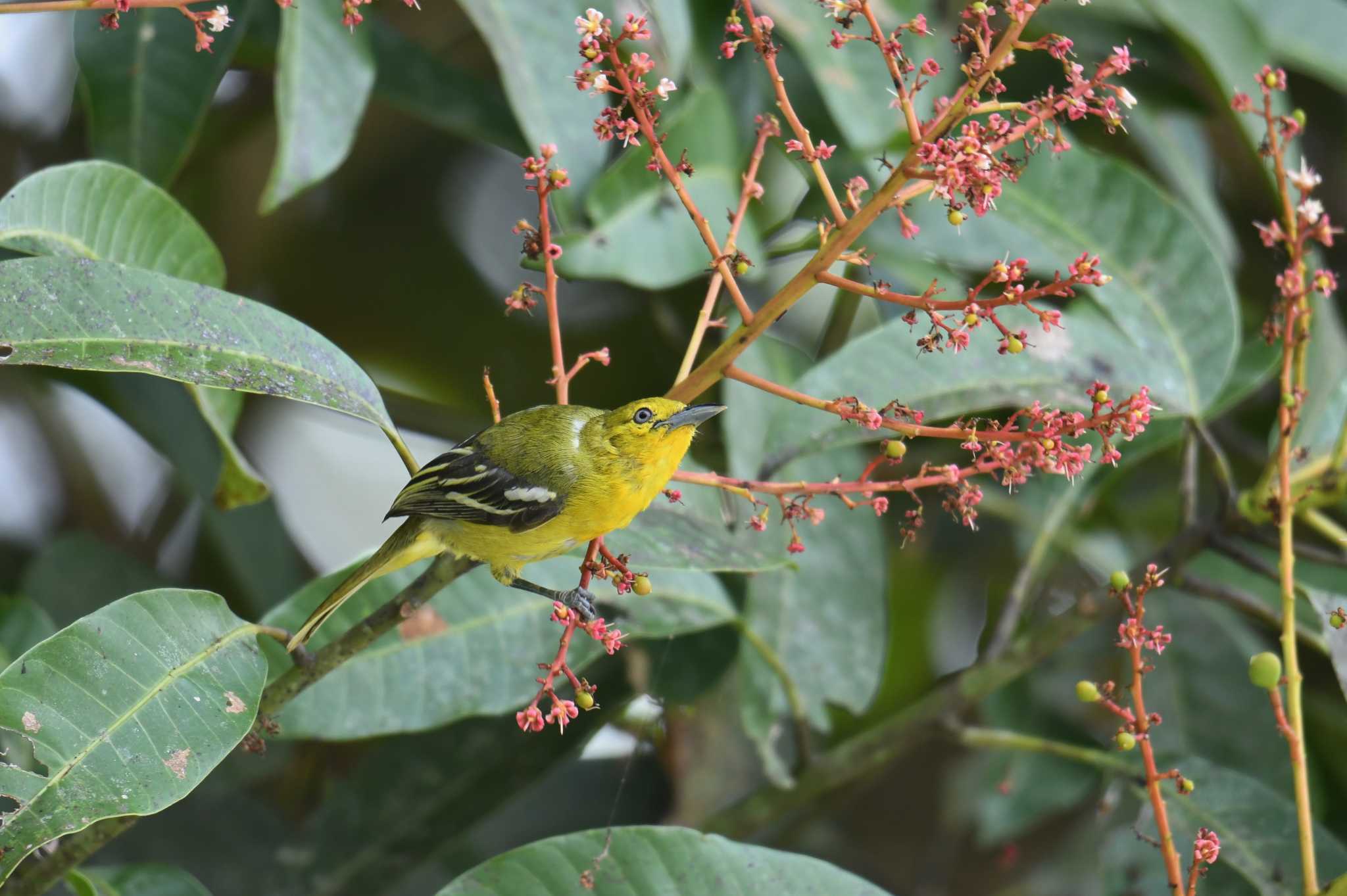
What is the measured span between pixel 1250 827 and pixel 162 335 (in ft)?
3.95

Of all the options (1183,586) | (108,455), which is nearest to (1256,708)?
(1183,586)

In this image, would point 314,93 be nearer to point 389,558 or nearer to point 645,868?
point 389,558

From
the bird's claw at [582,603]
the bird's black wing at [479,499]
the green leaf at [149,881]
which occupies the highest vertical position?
the bird's black wing at [479,499]

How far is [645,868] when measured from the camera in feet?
3.64

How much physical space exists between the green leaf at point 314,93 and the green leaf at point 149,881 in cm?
70

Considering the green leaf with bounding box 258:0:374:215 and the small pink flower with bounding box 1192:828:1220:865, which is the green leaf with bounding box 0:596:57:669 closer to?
the green leaf with bounding box 258:0:374:215

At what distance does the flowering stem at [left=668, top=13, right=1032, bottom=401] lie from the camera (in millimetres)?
880

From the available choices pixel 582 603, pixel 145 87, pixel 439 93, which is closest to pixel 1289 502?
pixel 582 603

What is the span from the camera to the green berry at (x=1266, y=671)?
94cm

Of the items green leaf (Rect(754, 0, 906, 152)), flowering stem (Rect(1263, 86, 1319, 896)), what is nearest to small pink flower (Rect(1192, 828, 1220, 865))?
flowering stem (Rect(1263, 86, 1319, 896))

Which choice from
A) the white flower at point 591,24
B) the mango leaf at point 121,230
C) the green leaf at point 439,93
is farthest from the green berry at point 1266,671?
the green leaf at point 439,93

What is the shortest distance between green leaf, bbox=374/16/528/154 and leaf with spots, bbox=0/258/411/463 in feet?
2.61

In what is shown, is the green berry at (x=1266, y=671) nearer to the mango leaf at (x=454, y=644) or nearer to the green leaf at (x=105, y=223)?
the mango leaf at (x=454, y=644)

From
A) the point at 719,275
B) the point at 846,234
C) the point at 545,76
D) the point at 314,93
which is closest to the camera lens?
the point at 846,234
